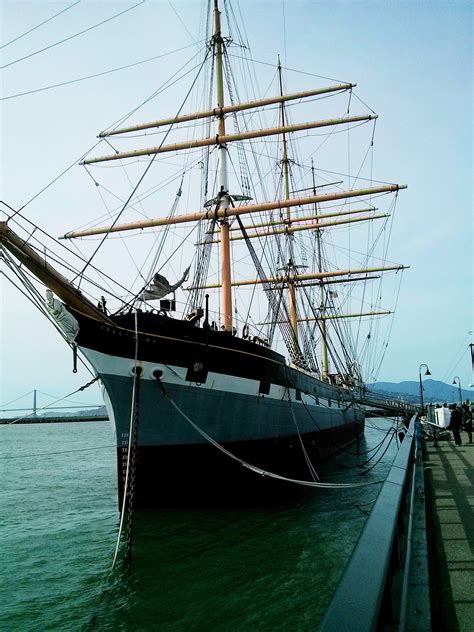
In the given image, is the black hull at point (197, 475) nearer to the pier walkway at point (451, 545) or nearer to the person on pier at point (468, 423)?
the pier walkway at point (451, 545)

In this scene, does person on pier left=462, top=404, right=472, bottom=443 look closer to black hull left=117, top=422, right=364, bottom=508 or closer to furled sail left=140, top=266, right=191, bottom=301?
black hull left=117, top=422, right=364, bottom=508

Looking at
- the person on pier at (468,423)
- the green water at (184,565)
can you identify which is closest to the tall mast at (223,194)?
the green water at (184,565)

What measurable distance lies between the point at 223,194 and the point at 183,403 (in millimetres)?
9299

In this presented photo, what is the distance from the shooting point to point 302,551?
7953 millimetres

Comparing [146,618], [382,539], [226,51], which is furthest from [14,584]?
[226,51]

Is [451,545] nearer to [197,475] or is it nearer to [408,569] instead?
[408,569]

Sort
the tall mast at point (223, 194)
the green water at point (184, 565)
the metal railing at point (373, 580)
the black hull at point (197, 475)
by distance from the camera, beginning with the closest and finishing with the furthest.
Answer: the metal railing at point (373, 580) < the green water at point (184, 565) < the black hull at point (197, 475) < the tall mast at point (223, 194)

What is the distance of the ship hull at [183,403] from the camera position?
414 inches

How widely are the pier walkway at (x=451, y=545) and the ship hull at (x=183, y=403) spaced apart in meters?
3.53

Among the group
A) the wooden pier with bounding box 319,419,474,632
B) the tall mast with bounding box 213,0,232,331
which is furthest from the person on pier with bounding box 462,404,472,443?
the wooden pier with bounding box 319,419,474,632

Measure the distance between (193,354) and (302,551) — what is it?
482cm

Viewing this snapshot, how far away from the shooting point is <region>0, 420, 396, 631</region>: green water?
5.82 meters

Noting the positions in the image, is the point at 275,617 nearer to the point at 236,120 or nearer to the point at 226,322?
the point at 226,322

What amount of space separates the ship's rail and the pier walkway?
422 mm
